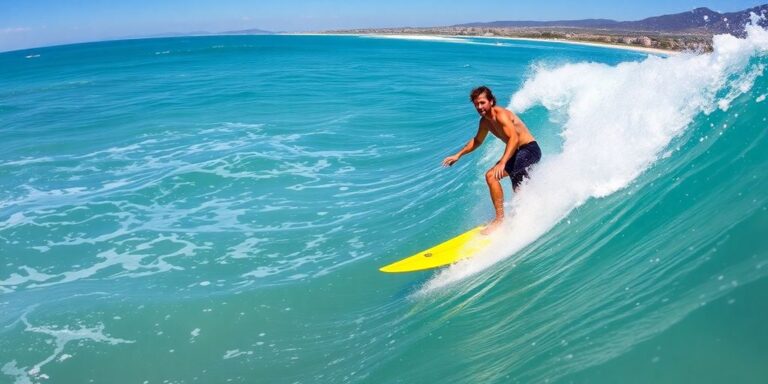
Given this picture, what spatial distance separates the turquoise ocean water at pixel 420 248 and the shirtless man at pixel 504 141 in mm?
199

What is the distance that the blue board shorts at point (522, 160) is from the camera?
6398 millimetres

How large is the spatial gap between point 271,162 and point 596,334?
11.3 metres

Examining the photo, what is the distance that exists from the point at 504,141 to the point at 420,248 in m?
2.41

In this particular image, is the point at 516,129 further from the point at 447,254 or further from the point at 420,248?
the point at 420,248

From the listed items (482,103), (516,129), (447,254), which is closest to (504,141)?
(516,129)

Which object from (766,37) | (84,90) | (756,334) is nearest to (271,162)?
(766,37)

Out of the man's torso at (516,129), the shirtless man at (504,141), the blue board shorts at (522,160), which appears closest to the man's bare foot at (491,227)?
the shirtless man at (504,141)

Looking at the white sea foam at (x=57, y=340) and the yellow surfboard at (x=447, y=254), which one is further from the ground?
the yellow surfboard at (x=447, y=254)

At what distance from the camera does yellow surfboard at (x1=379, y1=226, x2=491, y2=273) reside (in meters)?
6.21

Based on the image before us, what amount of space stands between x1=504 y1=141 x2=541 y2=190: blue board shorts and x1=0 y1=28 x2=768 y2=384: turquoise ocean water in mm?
159

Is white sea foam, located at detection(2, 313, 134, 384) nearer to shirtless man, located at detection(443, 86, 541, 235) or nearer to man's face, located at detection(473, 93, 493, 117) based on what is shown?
shirtless man, located at detection(443, 86, 541, 235)

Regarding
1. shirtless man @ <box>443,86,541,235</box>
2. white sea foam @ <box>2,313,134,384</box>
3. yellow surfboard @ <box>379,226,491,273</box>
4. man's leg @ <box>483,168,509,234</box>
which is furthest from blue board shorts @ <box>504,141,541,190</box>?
white sea foam @ <box>2,313,134,384</box>

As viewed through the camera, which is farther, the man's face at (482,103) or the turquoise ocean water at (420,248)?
the man's face at (482,103)

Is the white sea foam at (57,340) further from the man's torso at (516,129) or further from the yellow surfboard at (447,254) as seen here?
the man's torso at (516,129)
